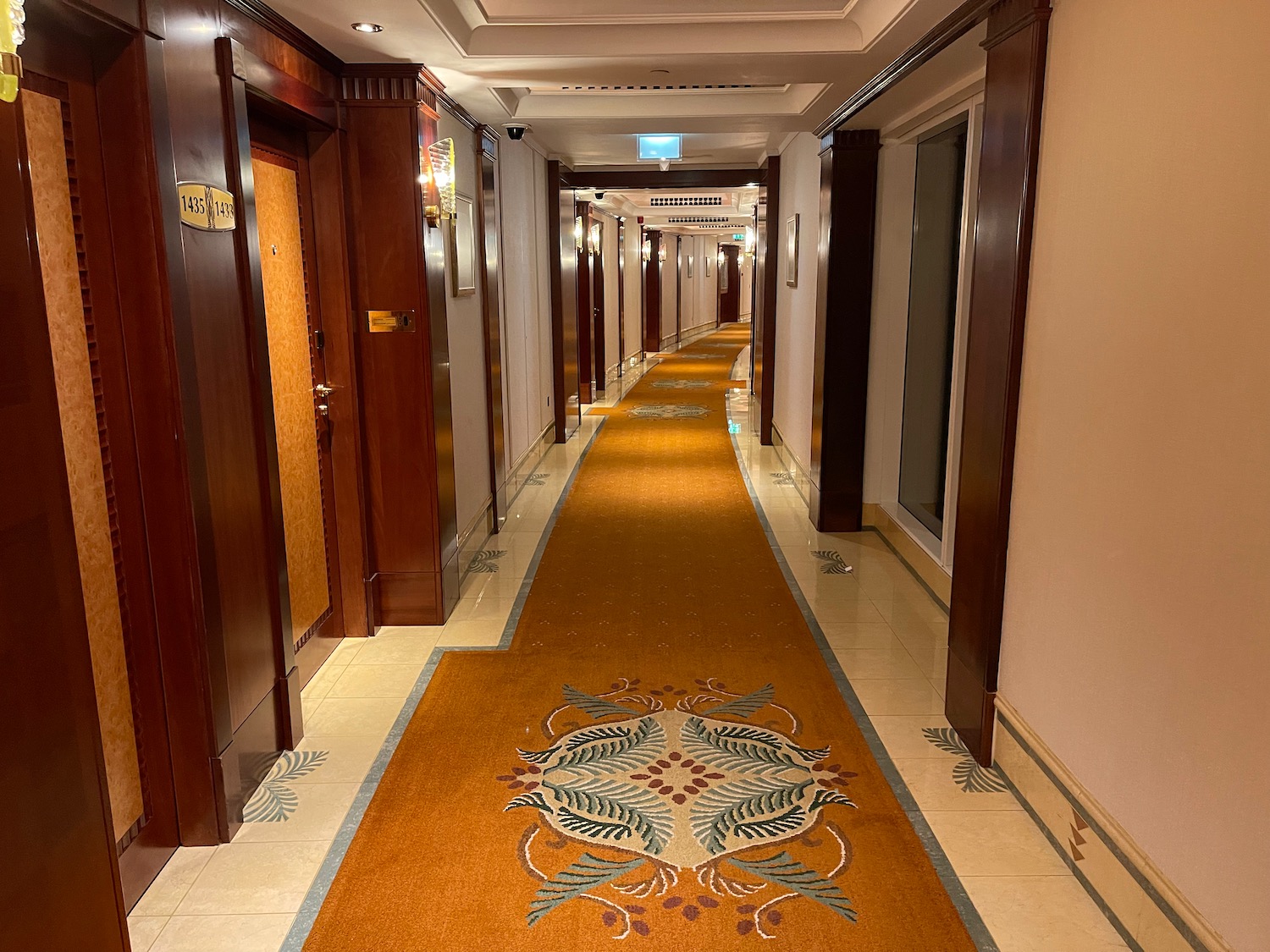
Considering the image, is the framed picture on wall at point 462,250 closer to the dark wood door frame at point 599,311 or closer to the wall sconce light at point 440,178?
the wall sconce light at point 440,178

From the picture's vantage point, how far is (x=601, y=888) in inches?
104

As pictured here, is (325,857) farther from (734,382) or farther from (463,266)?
(734,382)

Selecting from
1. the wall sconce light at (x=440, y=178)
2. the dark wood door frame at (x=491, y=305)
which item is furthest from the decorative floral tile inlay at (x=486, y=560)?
the wall sconce light at (x=440, y=178)

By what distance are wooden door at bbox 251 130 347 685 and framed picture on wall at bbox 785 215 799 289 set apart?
14.4 feet

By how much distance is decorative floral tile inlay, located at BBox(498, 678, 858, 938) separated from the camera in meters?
2.62

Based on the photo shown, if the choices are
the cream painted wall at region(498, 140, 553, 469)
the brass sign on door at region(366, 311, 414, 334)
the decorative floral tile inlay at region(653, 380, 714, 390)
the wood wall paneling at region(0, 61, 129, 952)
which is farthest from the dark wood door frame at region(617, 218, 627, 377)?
the wood wall paneling at region(0, 61, 129, 952)

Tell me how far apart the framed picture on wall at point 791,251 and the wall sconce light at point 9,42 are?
21.0 feet

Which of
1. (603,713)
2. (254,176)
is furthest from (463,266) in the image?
(603,713)

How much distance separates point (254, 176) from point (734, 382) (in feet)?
38.2

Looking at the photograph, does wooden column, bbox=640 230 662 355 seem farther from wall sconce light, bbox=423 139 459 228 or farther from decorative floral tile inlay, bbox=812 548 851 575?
wall sconce light, bbox=423 139 459 228

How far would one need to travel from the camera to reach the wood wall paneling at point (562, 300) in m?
9.08

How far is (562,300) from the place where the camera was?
31.1ft

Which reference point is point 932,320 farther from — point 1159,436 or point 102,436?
point 102,436

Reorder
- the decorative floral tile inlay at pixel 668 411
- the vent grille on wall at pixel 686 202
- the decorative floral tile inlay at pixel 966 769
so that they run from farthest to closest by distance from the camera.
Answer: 1. the vent grille on wall at pixel 686 202
2. the decorative floral tile inlay at pixel 668 411
3. the decorative floral tile inlay at pixel 966 769
